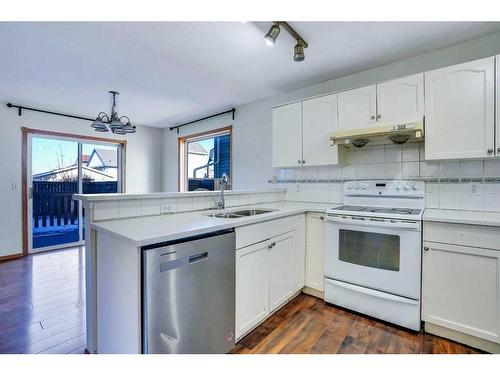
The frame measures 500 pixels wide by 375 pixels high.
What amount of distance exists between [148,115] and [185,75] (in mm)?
2072

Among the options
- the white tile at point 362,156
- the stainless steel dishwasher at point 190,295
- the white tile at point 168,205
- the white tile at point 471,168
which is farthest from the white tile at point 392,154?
the white tile at point 168,205

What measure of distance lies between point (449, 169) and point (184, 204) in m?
2.38

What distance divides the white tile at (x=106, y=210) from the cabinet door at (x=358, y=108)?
2166mm

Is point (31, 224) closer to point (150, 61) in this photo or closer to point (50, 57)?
point (50, 57)

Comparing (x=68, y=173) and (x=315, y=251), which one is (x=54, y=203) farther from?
(x=315, y=251)

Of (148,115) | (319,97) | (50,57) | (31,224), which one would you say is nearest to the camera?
(50,57)

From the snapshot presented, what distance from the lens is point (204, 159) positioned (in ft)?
16.4

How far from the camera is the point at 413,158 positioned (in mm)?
2363

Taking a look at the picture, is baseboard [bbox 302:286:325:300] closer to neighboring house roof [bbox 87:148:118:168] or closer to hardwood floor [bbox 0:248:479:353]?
hardwood floor [bbox 0:248:479:353]

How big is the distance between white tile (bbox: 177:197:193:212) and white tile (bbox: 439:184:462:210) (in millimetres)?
2260

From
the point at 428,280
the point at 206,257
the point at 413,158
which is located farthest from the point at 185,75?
the point at 428,280

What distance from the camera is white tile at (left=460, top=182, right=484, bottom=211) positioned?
2072 millimetres

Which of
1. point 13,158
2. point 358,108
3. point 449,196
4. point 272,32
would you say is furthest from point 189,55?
point 13,158

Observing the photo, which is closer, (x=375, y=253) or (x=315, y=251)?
(x=375, y=253)
